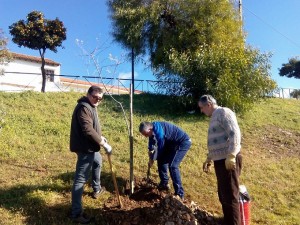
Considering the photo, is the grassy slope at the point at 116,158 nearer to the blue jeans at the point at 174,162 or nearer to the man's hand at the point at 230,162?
the blue jeans at the point at 174,162

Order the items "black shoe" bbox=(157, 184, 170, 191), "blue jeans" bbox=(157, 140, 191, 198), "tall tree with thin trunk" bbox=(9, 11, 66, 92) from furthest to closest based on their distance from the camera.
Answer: "tall tree with thin trunk" bbox=(9, 11, 66, 92), "black shoe" bbox=(157, 184, 170, 191), "blue jeans" bbox=(157, 140, 191, 198)

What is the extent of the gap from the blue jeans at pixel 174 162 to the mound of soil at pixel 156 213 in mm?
270

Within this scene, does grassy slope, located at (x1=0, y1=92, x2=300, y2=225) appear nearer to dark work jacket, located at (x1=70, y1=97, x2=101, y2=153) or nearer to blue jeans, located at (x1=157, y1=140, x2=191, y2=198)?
blue jeans, located at (x1=157, y1=140, x2=191, y2=198)

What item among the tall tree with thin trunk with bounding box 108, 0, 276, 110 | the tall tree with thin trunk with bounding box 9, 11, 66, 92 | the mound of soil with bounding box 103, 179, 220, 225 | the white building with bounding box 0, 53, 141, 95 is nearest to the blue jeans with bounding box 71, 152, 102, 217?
the mound of soil with bounding box 103, 179, 220, 225

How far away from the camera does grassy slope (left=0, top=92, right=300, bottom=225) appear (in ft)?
17.6

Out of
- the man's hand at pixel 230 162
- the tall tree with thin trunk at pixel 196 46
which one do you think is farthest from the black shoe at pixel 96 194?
the tall tree with thin trunk at pixel 196 46

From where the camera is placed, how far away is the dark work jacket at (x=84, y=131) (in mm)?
4566

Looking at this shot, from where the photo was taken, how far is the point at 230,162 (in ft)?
13.7

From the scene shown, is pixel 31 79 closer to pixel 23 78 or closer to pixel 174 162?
pixel 23 78

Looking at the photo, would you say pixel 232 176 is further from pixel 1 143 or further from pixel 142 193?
pixel 1 143

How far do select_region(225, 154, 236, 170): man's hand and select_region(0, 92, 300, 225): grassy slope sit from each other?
1.63 m

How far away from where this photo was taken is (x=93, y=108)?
4816 mm

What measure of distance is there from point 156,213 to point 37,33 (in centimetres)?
1592

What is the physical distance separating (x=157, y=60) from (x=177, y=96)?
260 cm
